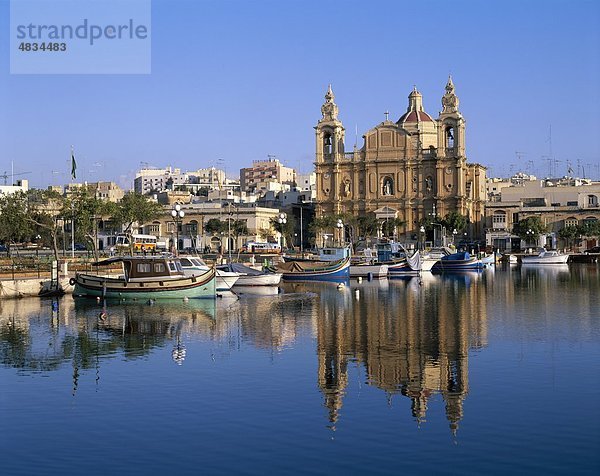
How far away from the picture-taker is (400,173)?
114250 millimetres

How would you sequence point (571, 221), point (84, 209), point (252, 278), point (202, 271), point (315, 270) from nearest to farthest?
point (202, 271)
point (252, 278)
point (315, 270)
point (84, 209)
point (571, 221)

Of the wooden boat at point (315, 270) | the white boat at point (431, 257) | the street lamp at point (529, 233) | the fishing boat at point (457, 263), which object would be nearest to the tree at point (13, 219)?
the wooden boat at point (315, 270)

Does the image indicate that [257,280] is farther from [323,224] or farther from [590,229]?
[590,229]

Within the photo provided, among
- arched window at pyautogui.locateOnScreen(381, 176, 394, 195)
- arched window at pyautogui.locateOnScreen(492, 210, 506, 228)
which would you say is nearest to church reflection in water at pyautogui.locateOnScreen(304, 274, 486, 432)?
arched window at pyautogui.locateOnScreen(381, 176, 394, 195)

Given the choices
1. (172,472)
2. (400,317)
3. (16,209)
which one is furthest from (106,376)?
(16,209)

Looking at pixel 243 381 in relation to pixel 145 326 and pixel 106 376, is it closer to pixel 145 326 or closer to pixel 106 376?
pixel 106 376

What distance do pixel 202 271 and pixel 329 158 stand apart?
246 feet

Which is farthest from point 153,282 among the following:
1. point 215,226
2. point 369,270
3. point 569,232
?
point 569,232

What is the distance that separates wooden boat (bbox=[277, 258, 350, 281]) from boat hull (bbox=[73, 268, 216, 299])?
19.1m

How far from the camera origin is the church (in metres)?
112

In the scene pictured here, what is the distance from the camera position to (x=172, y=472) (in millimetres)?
14227

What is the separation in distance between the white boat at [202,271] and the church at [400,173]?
65848 mm

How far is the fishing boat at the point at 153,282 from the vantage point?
1618 inches

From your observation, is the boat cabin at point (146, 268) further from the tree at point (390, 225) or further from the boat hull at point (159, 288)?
the tree at point (390, 225)
